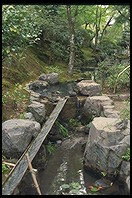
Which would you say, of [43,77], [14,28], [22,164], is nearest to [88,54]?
[43,77]

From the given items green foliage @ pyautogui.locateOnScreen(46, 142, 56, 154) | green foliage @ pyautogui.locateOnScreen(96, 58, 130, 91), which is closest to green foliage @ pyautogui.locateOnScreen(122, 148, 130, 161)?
green foliage @ pyautogui.locateOnScreen(46, 142, 56, 154)

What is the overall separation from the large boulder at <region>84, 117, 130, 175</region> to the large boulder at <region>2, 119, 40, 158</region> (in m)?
1.52

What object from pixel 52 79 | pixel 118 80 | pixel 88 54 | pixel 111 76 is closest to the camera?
pixel 118 80

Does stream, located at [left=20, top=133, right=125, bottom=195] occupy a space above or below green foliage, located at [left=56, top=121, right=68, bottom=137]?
below

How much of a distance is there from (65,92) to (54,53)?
591 cm

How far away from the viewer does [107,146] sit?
668 centimetres

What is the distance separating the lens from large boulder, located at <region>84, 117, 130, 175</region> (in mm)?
6559

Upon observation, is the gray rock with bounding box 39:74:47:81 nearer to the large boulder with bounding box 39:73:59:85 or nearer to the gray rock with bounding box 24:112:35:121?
the large boulder with bounding box 39:73:59:85

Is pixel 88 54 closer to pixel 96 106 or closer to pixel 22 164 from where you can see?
pixel 96 106

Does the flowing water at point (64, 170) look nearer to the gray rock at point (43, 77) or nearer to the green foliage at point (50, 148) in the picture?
the green foliage at point (50, 148)

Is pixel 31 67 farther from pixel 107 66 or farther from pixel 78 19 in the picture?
pixel 78 19

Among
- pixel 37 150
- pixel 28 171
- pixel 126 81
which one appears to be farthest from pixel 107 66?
pixel 28 171

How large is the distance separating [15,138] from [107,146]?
2030mm

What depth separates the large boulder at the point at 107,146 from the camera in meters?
6.56
